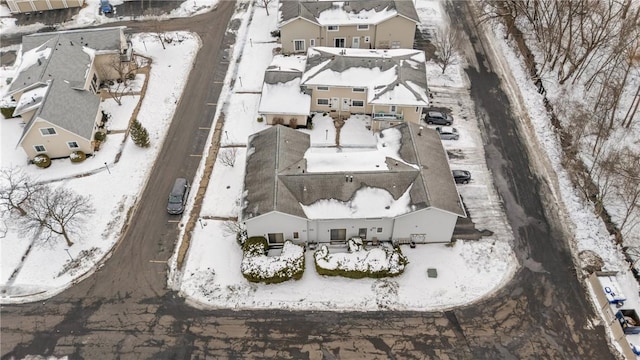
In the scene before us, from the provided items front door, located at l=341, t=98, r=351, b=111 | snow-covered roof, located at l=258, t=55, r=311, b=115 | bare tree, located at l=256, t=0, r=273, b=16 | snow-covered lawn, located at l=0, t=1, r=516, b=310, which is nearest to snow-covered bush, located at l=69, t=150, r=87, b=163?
snow-covered lawn, located at l=0, t=1, r=516, b=310

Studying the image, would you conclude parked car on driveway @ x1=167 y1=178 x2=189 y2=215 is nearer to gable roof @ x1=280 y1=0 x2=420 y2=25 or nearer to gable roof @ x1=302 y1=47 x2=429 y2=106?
gable roof @ x1=302 y1=47 x2=429 y2=106

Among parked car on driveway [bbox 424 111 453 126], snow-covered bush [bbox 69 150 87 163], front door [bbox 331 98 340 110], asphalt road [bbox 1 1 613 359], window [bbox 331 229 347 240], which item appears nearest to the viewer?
asphalt road [bbox 1 1 613 359]

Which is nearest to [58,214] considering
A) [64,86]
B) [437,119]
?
[64,86]

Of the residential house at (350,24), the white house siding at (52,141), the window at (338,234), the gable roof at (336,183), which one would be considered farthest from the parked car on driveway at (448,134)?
the white house siding at (52,141)

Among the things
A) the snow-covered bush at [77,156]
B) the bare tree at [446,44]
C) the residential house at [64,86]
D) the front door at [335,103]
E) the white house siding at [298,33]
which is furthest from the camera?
the white house siding at [298,33]

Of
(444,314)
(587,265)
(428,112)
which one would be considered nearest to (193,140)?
(428,112)

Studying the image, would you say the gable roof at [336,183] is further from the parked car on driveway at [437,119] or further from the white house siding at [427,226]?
the parked car on driveway at [437,119]

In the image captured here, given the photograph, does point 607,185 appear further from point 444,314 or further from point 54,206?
point 54,206

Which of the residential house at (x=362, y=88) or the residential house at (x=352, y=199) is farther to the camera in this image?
the residential house at (x=362, y=88)
